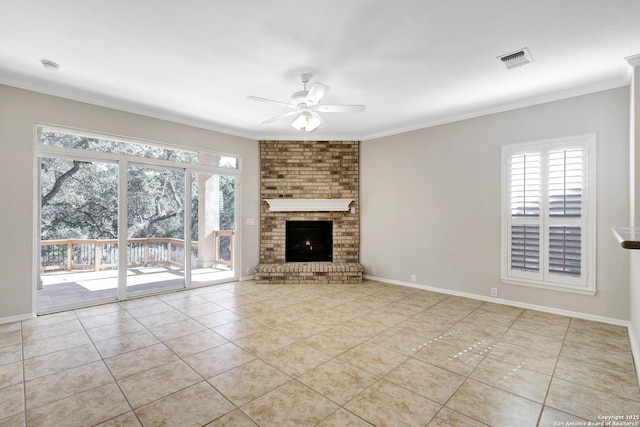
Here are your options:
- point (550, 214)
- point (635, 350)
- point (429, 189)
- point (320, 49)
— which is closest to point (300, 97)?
point (320, 49)

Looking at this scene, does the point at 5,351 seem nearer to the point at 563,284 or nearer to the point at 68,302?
the point at 68,302

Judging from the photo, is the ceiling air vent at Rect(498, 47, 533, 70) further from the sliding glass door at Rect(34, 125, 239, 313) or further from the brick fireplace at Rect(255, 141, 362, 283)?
the sliding glass door at Rect(34, 125, 239, 313)

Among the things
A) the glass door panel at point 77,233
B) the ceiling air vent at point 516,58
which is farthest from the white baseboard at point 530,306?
the glass door panel at point 77,233

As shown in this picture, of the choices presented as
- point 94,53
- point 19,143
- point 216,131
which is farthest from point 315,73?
point 19,143

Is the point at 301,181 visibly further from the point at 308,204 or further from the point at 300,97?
the point at 300,97

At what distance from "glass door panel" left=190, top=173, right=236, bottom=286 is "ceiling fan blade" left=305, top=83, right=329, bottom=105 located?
295cm

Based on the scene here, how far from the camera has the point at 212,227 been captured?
546 centimetres

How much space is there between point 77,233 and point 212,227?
193 cm

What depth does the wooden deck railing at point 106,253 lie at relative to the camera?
13.2ft

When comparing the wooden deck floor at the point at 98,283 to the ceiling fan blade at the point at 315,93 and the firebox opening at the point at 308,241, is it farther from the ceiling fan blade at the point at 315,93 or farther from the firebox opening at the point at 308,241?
the ceiling fan blade at the point at 315,93

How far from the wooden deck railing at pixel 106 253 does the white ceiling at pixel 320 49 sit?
2.01 meters

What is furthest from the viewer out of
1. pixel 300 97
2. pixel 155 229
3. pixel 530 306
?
pixel 155 229

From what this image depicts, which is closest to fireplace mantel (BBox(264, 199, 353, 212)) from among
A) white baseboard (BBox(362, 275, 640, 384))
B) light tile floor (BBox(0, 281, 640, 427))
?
white baseboard (BBox(362, 275, 640, 384))

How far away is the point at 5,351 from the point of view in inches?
112
